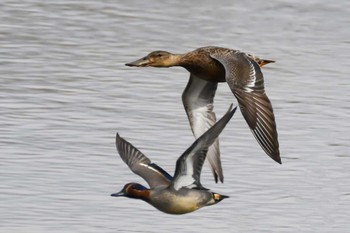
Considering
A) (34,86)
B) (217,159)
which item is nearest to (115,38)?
(34,86)

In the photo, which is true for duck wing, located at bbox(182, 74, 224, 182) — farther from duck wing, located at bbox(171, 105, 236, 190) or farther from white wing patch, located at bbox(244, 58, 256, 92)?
duck wing, located at bbox(171, 105, 236, 190)

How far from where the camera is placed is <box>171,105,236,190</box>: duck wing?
8469 millimetres

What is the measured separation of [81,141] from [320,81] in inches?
121

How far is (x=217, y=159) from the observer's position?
1018cm

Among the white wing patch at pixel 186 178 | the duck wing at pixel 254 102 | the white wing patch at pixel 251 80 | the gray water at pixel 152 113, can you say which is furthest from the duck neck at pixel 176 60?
the white wing patch at pixel 186 178

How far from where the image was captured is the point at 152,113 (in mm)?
11844

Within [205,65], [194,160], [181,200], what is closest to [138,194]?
[181,200]

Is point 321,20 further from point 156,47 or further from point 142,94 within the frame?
point 142,94

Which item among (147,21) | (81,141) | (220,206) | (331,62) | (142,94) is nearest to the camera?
(220,206)

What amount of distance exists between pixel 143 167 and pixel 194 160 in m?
0.86

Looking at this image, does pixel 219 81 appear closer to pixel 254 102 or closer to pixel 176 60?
pixel 176 60

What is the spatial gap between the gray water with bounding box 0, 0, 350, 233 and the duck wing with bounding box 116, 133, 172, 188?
0.93ft

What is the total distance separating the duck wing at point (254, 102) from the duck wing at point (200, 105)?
3.17ft

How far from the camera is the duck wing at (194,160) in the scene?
847 centimetres
